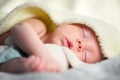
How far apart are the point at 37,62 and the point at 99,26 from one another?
47cm

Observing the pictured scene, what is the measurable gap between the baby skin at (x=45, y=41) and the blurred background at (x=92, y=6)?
12.0 inches

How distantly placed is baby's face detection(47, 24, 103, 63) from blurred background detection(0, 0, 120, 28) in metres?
0.32

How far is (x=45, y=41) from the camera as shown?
1.14m

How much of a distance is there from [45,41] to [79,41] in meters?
0.12

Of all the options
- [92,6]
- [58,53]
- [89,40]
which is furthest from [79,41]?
[92,6]

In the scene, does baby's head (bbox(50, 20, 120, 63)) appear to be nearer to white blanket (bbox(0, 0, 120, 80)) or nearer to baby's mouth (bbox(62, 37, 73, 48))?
baby's mouth (bbox(62, 37, 73, 48))

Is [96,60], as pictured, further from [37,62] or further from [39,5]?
[37,62]

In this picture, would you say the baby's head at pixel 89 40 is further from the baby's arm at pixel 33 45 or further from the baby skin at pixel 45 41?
the baby's arm at pixel 33 45

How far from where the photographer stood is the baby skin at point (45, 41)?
84 centimetres

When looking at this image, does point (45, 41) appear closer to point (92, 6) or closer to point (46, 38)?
point (46, 38)

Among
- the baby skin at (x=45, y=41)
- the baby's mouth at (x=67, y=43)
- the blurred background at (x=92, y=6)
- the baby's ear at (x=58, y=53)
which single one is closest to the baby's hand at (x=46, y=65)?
the baby skin at (x=45, y=41)

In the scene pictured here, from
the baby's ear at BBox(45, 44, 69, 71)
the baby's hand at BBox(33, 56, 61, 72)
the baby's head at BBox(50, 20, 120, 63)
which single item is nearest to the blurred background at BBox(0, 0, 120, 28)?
the baby's head at BBox(50, 20, 120, 63)

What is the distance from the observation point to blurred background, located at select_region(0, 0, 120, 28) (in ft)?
4.93

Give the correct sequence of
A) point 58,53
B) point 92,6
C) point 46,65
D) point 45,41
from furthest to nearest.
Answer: point 92,6
point 45,41
point 58,53
point 46,65
